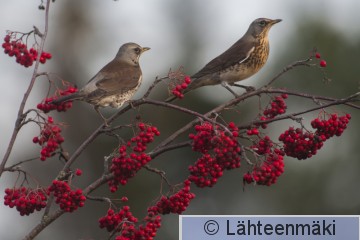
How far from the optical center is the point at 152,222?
2943 mm

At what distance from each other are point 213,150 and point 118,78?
162 centimetres

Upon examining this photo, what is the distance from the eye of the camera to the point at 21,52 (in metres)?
3.49

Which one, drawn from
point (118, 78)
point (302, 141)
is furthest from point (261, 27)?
point (302, 141)

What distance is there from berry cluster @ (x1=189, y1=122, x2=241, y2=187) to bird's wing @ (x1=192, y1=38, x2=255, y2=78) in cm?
194

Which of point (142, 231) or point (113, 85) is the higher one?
point (113, 85)

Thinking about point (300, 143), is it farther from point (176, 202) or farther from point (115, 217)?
point (115, 217)

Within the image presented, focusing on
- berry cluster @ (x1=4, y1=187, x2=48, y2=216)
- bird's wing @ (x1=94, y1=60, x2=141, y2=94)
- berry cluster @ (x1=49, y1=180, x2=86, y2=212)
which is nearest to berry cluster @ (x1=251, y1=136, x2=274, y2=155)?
berry cluster @ (x1=49, y1=180, x2=86, y2=212)

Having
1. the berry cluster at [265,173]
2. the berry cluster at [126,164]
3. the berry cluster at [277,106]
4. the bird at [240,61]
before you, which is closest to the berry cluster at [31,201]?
the berry cluster at [126,164]

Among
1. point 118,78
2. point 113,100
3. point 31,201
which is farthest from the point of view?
point 118,78

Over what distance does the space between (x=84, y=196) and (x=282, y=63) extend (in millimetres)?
13907

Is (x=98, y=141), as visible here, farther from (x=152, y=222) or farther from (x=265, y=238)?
(x=152, y=222)

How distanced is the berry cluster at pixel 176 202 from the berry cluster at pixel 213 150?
56mm

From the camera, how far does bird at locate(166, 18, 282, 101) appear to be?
5.04 m

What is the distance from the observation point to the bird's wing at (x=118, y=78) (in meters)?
4.36
